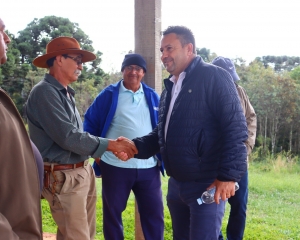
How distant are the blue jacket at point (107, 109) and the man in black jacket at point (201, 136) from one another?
3.02 feet

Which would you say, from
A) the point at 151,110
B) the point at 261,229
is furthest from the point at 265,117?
the point at 151,110

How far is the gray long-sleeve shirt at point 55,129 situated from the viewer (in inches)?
110

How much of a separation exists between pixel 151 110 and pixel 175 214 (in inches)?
45.0

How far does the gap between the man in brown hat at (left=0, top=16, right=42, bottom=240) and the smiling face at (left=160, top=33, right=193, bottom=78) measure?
141 cm

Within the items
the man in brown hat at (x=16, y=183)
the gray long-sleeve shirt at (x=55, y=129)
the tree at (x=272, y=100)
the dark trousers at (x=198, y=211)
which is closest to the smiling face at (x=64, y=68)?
the gray long-sleeve shirt at (x=55, y=129)

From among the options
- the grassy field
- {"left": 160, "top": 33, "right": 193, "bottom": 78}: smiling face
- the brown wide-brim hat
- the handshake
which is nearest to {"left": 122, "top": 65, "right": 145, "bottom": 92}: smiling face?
the brown wide-brim hat

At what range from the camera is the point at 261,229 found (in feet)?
13.8

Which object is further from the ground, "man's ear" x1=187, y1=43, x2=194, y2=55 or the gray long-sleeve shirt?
"man's ear" x1=187, y1=43, x2=194, y2=55

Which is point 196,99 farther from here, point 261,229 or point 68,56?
point 261,229

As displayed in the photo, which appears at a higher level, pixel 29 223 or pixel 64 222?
pixel 29 223

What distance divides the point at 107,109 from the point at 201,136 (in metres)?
1.36

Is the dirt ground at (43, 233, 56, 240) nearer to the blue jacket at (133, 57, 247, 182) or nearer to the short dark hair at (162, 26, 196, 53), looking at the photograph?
the blue jacket at (133, 57, 247, 182)

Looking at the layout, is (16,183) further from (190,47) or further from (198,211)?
(190,47)

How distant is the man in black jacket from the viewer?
2.25 metres
